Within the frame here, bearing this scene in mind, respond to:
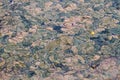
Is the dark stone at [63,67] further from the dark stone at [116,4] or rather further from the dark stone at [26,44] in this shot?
the dark stone at [116,4]

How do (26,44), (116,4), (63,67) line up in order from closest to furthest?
(63,67), (26,44), (116,4)

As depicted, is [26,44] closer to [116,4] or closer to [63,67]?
[63,67]

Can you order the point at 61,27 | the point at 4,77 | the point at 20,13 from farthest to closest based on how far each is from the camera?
the point at 20,13 < the point at 61,27 < the point at 4,77

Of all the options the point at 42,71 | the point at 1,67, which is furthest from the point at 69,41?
the point at 1,67

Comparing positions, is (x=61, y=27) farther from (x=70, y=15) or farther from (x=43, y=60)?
(x=43, y=60)

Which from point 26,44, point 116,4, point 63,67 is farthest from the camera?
point 116,4

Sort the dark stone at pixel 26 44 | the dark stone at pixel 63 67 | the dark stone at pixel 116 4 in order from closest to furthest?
the dark stone at pixel 63 67 < the dark stone at pixel 26 44 < the dark stone at pixel 116 4

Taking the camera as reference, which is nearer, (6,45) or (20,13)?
(6,45)

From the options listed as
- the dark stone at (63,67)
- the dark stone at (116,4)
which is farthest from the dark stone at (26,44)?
the dark stone at (116,4)

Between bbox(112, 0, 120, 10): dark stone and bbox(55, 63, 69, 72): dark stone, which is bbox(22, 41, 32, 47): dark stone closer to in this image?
bbox(55, 63, 69, 72): dark stone

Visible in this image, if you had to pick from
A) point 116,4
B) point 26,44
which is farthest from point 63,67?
point 116,4

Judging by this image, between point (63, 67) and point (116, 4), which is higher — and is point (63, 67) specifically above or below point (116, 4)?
below
